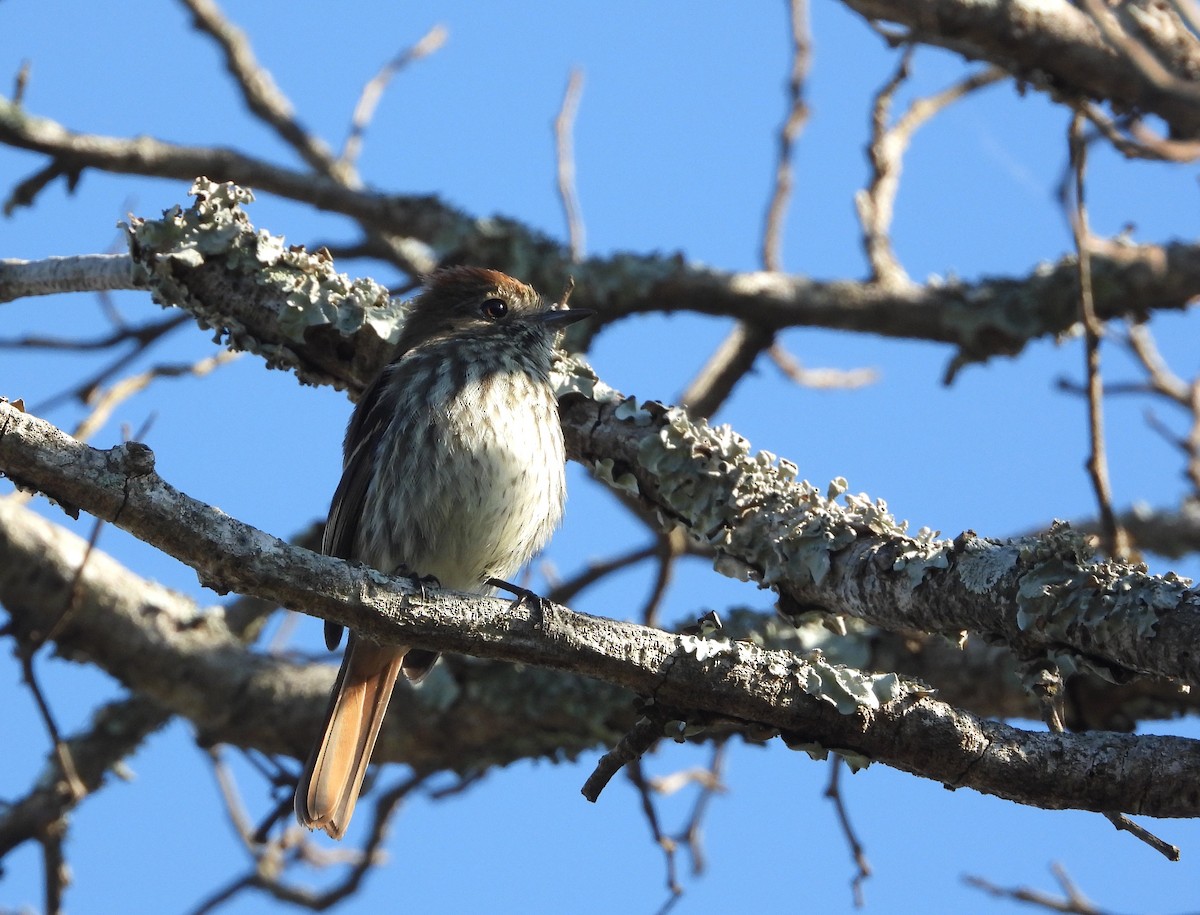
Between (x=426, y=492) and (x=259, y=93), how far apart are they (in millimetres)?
3287

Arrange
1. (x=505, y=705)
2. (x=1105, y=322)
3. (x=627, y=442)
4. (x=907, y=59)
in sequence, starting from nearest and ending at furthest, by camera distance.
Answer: (x=627, y=442) → (x=505, y=705) → (x=907, y=59) → (x=1105, y=322)

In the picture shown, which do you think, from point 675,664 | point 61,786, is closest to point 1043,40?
point 675,664

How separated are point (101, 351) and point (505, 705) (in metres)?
2.13

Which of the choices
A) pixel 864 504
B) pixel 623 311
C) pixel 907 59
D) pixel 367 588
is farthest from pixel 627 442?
pixel 907 59

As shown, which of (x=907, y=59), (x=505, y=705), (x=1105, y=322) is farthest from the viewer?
(x=1105, y=322)

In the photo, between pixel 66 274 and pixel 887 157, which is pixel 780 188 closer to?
pixel 887 157

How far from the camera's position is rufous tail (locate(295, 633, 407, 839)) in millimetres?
4008

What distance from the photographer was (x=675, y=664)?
9.22 ft

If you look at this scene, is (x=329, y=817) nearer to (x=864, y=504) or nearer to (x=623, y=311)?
(x=864, y=504)

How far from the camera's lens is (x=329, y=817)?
13.1 ft

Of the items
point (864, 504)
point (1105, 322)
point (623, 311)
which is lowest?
point (864, 504)

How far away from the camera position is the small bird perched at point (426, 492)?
13.5 ft

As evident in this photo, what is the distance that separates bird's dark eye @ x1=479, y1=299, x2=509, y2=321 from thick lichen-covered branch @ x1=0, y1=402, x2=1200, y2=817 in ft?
7.63

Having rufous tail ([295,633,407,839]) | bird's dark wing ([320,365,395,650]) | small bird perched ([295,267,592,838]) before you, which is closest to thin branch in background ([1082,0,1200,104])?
small bird perched ([295,267,592,838])
